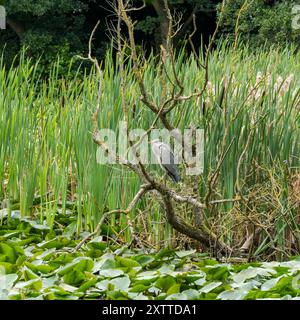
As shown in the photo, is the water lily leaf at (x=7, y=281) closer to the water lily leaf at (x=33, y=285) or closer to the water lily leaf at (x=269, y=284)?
the water lily leaf at (x=33, y=285)

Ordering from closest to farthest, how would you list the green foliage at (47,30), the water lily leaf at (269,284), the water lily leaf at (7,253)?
the water lily leaf at (269,284) < the water lily leaf at (7,253) < the green foliage at (47,30)

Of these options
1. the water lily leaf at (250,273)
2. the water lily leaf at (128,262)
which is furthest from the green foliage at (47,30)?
the water lily leaf at (250,273)

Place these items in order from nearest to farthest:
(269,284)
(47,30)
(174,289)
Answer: (174,289) → (269,284) → (47,30)


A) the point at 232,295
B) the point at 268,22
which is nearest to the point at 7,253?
the point at 232,295

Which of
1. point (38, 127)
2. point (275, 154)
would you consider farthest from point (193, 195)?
point (38, 127)

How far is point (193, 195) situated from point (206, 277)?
823 mm

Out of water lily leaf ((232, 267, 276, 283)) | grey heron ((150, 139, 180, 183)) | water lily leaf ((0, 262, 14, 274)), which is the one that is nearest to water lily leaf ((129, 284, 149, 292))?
water lily leaf ((232, 267, 276, 283))

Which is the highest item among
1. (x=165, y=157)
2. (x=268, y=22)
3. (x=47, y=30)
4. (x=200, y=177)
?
(x=47, y=30)

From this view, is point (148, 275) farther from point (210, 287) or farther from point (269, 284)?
point (269, 284)

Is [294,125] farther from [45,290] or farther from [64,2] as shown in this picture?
[64,2]

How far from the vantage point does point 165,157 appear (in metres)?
4.28

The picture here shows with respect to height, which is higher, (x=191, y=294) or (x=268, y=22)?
(x=268, y=22)

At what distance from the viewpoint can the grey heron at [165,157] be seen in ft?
14.0

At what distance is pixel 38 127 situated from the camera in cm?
563
